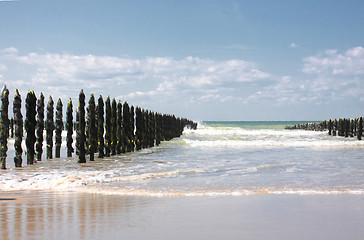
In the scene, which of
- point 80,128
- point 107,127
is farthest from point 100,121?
point 80,128

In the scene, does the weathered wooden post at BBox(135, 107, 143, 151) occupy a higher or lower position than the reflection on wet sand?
higher

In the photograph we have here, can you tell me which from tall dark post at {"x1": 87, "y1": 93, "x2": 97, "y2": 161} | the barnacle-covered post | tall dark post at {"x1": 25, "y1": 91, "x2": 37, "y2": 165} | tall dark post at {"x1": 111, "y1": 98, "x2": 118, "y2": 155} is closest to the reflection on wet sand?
the barnacle-covered post

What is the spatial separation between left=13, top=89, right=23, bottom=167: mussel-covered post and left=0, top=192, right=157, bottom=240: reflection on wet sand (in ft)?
16.0

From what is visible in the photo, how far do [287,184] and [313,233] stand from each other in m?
4.17

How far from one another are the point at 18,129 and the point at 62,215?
7.78 meters

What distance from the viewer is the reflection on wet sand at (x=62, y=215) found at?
15.1ft

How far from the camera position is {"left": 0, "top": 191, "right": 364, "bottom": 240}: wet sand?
4.55 metres

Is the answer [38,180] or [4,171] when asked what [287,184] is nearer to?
[38,180]

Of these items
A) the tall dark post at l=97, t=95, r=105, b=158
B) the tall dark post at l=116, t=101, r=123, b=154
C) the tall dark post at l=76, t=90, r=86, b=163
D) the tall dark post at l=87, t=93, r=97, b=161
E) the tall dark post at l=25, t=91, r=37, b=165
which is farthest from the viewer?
the tall dark post at l=116, t=101, r=123, b=154

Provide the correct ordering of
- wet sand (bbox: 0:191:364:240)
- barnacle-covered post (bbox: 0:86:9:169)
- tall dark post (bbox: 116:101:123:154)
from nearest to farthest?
wet sand (bbox: 0:191:364:240)
barnacle-covered post (bbox: 0:86:9:169)
tall dark post (bbox: 116:101:123:154)

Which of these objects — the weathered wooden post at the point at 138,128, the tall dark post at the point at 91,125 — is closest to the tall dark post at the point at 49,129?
the tall dark post at the point at 91,125

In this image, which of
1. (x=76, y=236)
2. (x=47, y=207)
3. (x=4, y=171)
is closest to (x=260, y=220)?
(x=76, y=236)

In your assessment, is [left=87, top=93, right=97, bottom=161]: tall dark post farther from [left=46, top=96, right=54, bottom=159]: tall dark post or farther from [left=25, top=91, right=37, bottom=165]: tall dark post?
[left=25, top=91, right=37, bottom=165]: tall dark post

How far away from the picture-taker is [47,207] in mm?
6238
